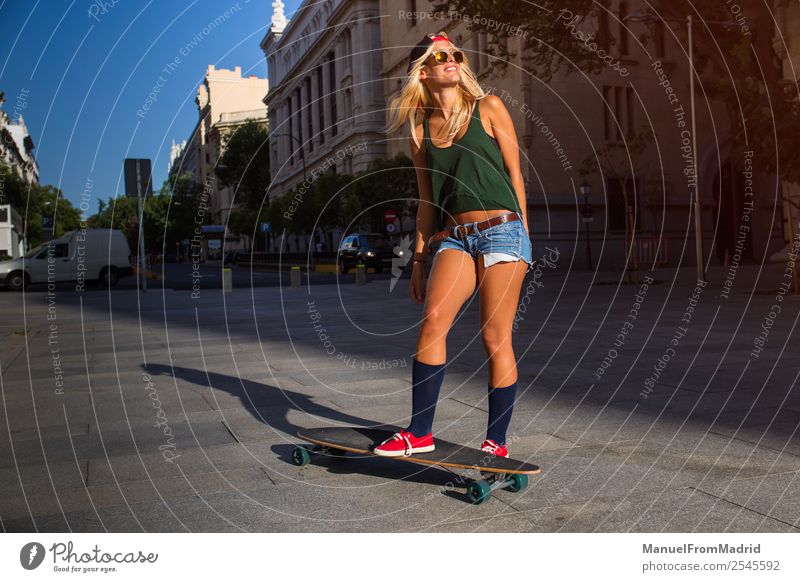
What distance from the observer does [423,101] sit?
414 cm

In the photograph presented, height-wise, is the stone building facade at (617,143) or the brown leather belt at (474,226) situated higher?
the stone building facade at (617,143)

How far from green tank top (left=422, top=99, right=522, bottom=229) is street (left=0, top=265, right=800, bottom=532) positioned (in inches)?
50.7

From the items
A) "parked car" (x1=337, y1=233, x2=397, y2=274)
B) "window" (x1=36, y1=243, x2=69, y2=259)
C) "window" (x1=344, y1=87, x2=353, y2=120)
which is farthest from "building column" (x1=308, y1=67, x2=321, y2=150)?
"window" (x1=36, y1=243, x2=69, y2=259)

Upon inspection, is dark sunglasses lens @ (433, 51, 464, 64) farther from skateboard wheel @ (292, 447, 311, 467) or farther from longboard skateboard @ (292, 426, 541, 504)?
skateboard wheel @ (292, 447, 311, 467)

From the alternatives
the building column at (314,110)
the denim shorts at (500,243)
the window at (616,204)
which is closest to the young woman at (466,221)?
the denim shorts at (500,243)

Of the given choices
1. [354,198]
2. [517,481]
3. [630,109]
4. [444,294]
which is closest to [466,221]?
[444,294]

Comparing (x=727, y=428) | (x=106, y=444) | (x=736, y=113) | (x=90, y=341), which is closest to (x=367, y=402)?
(x=106, y=444)

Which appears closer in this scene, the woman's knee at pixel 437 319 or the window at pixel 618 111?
the woman's knee at pixel 437 319

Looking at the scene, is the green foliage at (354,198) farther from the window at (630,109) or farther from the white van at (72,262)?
the window at (630,109)

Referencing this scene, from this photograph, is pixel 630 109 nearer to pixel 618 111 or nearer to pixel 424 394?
pixel 618 111

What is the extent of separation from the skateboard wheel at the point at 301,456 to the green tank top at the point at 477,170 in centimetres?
149

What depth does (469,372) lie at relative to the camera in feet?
25.8

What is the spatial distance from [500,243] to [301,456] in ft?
→ 5.01

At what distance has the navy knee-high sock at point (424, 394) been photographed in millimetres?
4078
